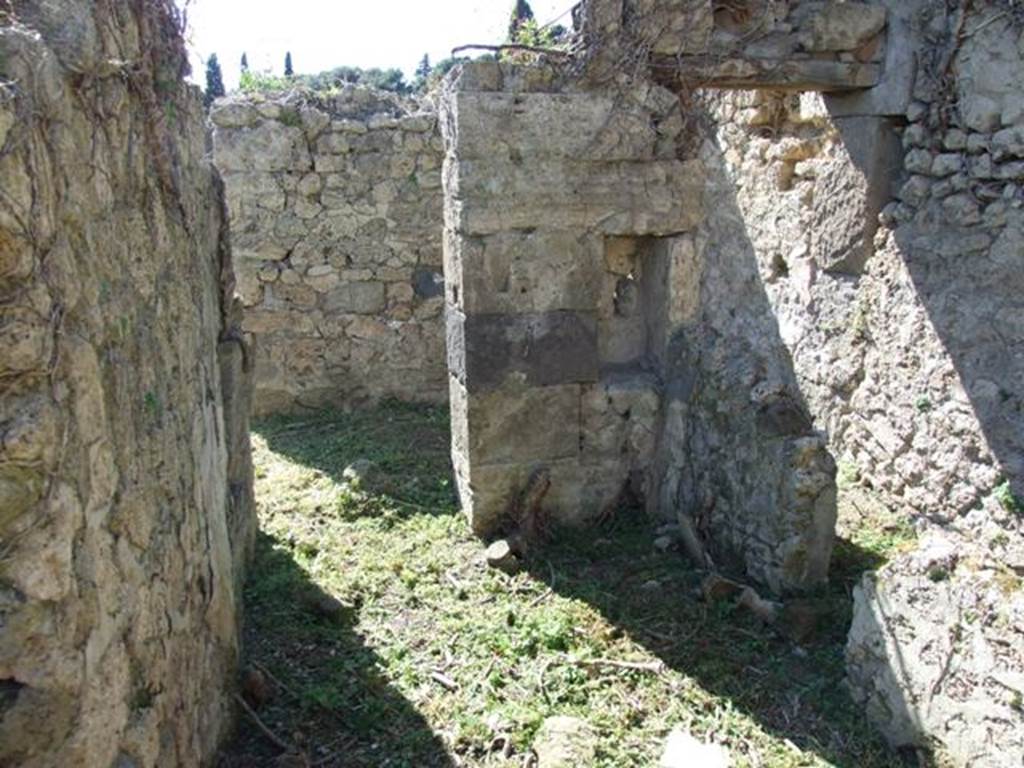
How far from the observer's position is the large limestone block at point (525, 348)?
4.84m

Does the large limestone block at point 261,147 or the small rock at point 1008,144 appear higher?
the large limestone block at point 261,147

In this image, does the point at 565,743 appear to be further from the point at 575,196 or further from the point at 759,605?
the point at 575,196

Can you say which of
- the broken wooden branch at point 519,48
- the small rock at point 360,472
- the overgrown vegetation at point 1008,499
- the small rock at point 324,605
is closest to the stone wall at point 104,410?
the small rock at point 324,605

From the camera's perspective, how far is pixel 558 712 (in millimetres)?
3557

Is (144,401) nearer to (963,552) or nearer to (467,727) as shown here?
(467,727)

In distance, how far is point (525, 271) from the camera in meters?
4.81

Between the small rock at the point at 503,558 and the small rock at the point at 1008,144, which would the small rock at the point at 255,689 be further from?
the small rock at the point at 1008,144

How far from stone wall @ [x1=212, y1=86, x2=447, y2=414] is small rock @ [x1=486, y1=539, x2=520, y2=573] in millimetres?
2947

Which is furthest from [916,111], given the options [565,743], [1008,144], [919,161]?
[565,743]

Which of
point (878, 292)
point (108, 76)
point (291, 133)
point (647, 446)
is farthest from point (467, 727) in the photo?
point (291, 133)

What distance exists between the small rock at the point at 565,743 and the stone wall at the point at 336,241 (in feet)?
14.4

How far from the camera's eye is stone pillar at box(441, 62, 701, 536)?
463cm

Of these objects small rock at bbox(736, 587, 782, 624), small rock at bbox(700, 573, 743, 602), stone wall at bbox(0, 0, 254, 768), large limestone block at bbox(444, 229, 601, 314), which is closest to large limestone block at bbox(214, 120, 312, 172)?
large limestone block at bbox(444, 229, 601, 314)

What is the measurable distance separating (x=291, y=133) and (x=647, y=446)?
374cm
